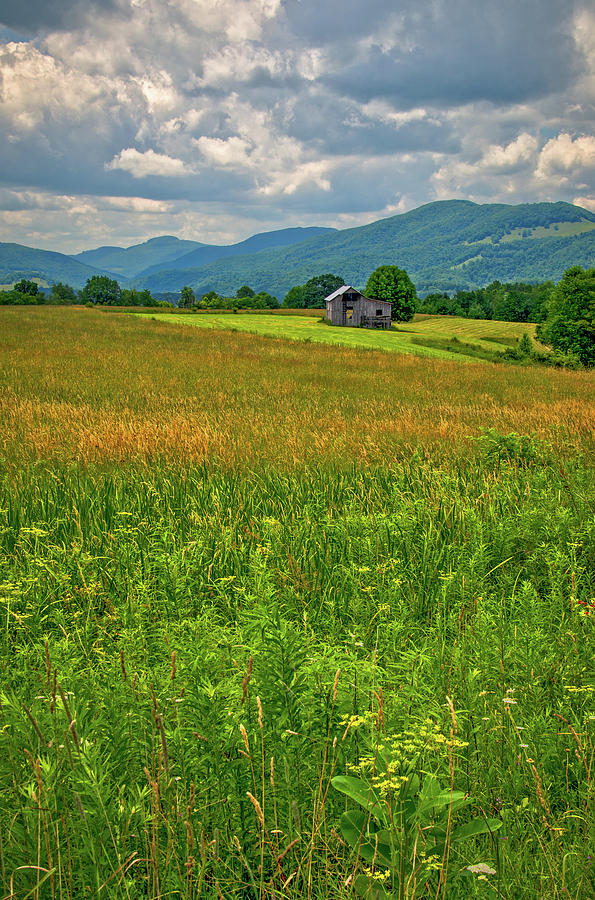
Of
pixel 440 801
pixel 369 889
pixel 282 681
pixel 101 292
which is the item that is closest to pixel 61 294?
pixel 101 292

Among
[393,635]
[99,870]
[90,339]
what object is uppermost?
[90,339]

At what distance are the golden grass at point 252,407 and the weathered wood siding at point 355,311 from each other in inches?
2339

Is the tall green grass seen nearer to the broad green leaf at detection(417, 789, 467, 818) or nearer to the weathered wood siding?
the broad green leaf at detection(417, 789, 467, 818)

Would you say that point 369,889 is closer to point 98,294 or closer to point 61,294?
point 98,294

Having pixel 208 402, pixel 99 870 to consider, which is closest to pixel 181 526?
pixel 99 870

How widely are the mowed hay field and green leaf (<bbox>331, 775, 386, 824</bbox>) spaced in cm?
1

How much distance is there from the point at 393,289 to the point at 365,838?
97.3 meters

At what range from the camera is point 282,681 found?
208 centimetres

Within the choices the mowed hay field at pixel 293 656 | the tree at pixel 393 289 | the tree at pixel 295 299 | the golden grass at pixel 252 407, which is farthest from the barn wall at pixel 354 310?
the tree at pixel 295 299

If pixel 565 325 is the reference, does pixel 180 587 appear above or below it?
below

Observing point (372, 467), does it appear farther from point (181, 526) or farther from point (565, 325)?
point (565, 325)

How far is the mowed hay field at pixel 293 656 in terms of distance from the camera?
5.57 feet

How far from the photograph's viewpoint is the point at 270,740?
2.02 metres

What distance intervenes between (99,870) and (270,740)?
67cm
